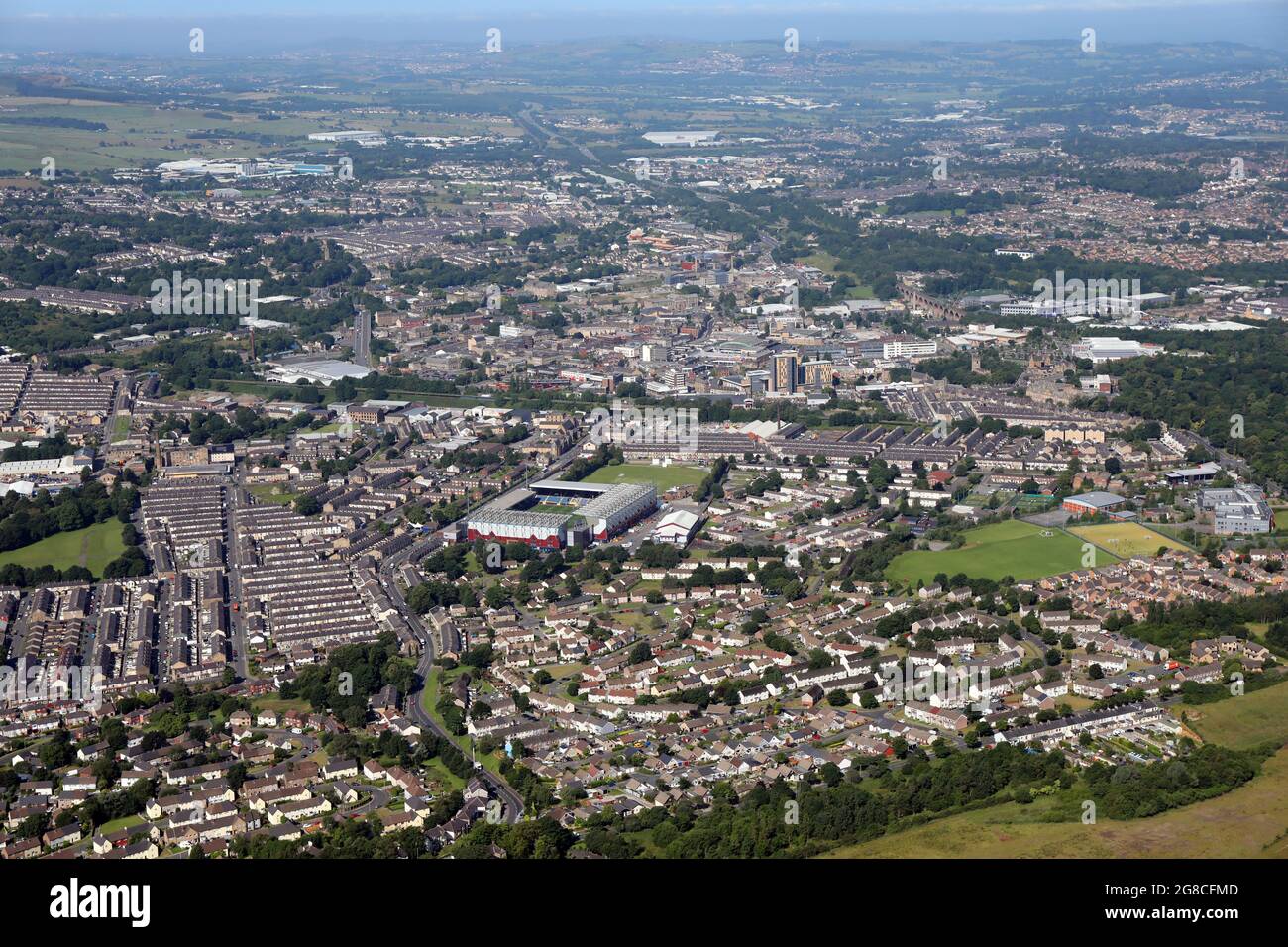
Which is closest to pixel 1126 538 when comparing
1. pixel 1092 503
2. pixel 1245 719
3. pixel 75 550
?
pixel 1092 503

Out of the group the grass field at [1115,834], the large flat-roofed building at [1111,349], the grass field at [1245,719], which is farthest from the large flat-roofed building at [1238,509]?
the large flat-roofed building at [1111,349]

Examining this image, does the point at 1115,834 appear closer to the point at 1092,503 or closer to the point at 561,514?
the point at 1092,503

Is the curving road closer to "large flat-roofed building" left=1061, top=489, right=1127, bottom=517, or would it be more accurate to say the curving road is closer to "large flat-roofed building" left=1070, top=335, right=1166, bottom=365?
"large flat-roofed building" left=1061, top=489, right=1127, bottom=517

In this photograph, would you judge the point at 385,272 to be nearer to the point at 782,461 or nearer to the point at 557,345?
the point at 557,345

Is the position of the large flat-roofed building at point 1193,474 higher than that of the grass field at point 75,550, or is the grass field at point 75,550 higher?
the large flat-roofed building at point 1193,474

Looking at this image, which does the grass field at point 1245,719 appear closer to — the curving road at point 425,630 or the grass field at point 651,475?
the curving road at point 425,630
